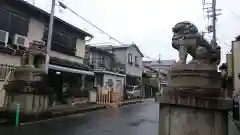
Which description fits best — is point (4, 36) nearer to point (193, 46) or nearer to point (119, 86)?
point (193, 46)

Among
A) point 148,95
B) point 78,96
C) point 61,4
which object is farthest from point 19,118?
point 148,95

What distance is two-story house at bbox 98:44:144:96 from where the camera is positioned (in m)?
34.7

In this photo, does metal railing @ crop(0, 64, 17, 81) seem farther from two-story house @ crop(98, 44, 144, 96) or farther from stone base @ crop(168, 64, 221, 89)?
two-story house @ crop(98, 44, 144, 96)

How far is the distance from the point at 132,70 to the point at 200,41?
3072 cm

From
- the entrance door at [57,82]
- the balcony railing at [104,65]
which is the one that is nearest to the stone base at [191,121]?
the entrance door at [57,82]

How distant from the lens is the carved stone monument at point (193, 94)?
5.32m

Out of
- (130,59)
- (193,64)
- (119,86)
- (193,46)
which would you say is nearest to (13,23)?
(193,46)

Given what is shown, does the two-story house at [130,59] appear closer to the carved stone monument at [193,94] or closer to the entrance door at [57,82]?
the entrance door at [57,82]

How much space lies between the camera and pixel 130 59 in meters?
36.2

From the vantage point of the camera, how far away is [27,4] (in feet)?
51.6

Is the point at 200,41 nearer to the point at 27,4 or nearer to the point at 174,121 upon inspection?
the point at 174,121

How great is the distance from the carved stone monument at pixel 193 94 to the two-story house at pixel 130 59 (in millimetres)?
27917

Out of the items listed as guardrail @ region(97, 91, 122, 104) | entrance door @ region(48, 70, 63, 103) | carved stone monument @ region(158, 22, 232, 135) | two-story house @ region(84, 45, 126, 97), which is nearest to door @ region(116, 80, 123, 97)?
two-story house @ region(84, 45, 126, 97)

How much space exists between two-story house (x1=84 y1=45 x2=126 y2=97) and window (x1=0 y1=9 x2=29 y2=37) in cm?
1199
